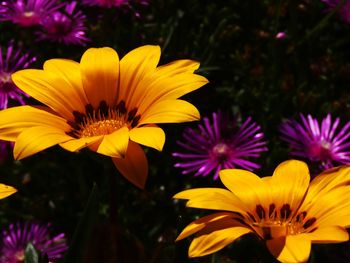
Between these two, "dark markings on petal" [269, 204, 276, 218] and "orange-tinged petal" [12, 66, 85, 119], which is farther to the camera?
"orange-tinged petal" [12, 66, 85, 119]

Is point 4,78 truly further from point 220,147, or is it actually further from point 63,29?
point 220,147

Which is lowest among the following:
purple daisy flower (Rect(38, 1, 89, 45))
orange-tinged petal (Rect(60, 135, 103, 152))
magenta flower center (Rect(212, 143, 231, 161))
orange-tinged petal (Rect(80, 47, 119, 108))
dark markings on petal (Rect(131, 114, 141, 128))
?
orange-tinged petal (Rect(60, 135, 103, 152))

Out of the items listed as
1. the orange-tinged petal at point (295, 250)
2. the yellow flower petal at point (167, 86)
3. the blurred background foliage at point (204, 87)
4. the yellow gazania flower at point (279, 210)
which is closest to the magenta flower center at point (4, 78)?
the blurred background foliage at point (204, 87)

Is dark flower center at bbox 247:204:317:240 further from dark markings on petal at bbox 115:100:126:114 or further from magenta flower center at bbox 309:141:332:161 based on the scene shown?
magenta flower center at bbox 309:141:332:161

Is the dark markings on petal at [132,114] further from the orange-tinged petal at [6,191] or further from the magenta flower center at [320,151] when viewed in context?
the magenta flower center at [320,151]

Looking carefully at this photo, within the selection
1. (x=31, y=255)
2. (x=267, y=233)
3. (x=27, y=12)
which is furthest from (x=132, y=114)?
(x=27, y=12)

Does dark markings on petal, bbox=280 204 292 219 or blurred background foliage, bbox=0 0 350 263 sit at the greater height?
blurred background foliage, bbox=0 0 350 263

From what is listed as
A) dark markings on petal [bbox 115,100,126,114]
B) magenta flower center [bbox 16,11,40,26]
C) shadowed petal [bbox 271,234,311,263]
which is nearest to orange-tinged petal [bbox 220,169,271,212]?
shadowed petal [bbox 271,234,311,263]
